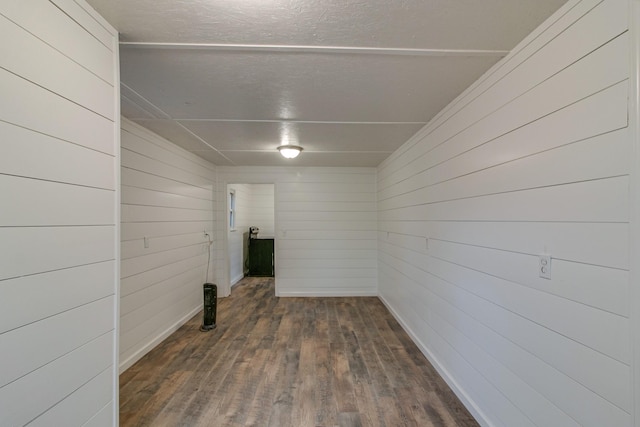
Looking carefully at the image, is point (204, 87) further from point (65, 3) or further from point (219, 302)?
point (219, 302)

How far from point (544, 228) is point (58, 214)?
7.15 feet

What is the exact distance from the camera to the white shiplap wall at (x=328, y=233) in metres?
5.22

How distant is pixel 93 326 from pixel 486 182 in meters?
2.33

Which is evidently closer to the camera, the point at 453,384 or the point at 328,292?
the point at 453,384

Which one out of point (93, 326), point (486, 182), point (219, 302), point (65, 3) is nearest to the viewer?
point (65, 3)

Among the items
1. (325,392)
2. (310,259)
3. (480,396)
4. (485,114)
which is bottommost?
(325,392)

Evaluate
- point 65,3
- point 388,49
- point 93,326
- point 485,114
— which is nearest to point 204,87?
point 65,3

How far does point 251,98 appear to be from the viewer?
2205 millimetres

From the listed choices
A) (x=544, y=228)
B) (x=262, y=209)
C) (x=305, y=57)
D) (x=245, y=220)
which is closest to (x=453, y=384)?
(x=544, y=228)

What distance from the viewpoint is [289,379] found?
2504 mm

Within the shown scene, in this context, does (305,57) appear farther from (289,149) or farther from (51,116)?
(289,149)

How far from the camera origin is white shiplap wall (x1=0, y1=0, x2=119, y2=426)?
3.21ft

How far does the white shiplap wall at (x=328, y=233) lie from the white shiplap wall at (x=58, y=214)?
12.4 feet

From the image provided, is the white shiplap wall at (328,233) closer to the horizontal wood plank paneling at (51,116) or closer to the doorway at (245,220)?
the doorway at (245,220)
